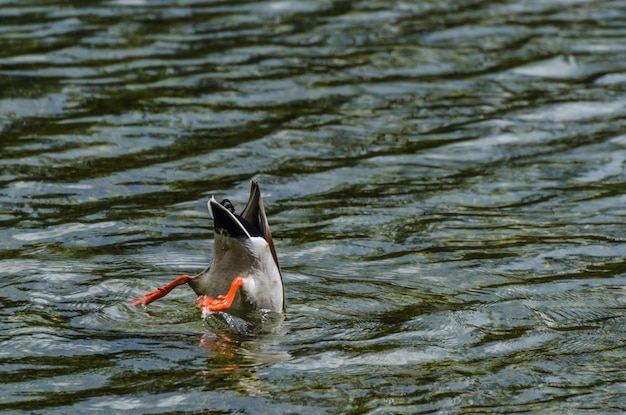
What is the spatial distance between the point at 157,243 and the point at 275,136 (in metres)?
2.83

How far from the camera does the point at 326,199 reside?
371 inches

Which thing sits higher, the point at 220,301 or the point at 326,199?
the point at 220,301

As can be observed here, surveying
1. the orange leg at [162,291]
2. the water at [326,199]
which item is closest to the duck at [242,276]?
the orange leg at [162,291]

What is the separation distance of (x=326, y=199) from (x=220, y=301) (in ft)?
9.33

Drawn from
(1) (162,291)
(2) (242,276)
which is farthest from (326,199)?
(1) (162,291)

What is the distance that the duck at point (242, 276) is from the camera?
6.73 meters

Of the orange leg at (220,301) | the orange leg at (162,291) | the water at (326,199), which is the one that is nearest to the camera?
the water at (326,199)

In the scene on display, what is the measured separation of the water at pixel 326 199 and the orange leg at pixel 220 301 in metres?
0.13

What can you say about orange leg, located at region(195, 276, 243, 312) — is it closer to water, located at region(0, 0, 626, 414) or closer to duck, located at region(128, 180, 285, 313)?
duck, located at region(128, 180, 285, 313)

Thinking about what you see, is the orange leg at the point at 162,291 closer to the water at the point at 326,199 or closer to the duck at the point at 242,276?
the duck at the point at 242,276

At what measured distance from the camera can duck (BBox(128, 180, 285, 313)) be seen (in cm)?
673

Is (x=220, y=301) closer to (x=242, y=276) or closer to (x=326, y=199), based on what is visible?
(x=242, y=276)

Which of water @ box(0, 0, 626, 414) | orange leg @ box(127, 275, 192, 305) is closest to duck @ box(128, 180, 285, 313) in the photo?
orange leg @ box(127, 275, 192, 305)

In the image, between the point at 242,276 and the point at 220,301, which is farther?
the point at 242,276
